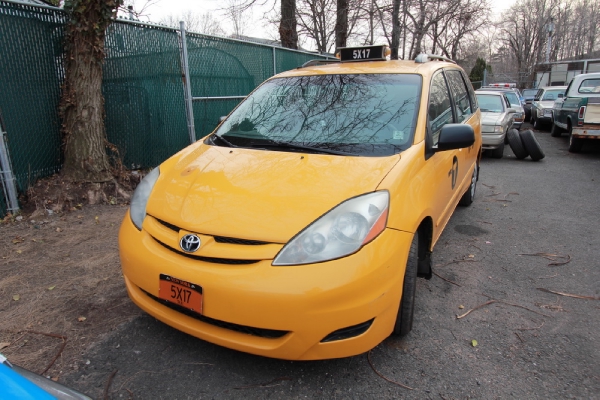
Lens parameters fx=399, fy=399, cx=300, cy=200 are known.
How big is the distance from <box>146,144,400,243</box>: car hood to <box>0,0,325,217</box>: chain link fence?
3.03 m

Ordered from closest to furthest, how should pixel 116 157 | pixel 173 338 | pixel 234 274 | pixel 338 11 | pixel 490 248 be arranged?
pixel 234 274
pixel 173 338
pixel 490 248
pixel 116 157
pixel 338 11

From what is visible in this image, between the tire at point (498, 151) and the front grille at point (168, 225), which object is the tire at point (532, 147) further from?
the front grille at point (168, 225)

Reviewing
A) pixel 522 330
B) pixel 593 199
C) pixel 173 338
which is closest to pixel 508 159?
pixel 593 199

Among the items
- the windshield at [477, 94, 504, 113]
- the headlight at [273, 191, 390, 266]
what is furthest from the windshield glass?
the headlight at [273, 191, 390, 266]

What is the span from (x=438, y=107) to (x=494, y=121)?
646 cm

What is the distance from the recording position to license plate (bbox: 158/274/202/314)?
6.58ft

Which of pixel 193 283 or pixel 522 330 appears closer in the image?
pixel 193 283

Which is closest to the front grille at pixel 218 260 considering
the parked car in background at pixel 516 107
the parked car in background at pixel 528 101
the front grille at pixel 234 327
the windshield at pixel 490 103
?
the front grille at pixel 234 327

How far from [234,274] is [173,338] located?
0.94m

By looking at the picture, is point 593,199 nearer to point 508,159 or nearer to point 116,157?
point 508,159

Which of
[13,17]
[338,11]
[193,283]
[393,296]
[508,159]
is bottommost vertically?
[508,159]

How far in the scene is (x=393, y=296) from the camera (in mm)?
2137

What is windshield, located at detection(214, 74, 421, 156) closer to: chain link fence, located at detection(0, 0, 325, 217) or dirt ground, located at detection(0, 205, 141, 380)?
dirt ground, located at detection(0, 205, 141, 380)

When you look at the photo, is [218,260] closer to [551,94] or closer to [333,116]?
[333,116]
